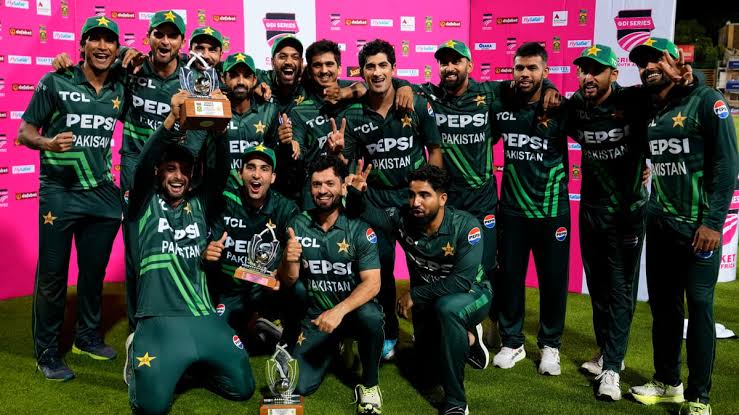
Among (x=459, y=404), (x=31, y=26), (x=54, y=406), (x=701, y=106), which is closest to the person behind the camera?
(x=701, y=106)

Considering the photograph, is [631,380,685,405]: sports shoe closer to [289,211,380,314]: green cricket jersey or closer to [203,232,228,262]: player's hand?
[289,211,380,314]: green cricket jersey

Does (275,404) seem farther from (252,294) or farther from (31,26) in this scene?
(31,26)

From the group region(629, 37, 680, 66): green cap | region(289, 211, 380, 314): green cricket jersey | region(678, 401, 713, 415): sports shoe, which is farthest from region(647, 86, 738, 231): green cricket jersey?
region(289, 211, 380, 314): green cricket jersey

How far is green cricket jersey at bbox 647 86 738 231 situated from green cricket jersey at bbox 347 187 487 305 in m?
1.08

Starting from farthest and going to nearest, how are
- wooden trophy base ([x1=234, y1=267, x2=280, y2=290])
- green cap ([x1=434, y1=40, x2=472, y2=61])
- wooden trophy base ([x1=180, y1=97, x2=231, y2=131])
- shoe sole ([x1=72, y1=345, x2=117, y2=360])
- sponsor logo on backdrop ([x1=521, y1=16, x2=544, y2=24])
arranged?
sponsor logo on backdrop ([x1=521, y1=16, x2=544, y2=24]) < shoe sole ([x1=72, y1=345, x2=117, y2=360]) < green cap ([x1=434, y1=40, x2=472, y2=61]) < wooden trophy base ([x1=234, y1=267, x2=280, y2=290]) < wooden trophy base ([x1=180, y1=97, x2=231, y2=131])

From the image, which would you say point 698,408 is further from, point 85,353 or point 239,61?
point 85,353

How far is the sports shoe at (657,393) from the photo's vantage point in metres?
4.20

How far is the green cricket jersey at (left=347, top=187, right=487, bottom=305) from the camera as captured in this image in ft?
13.4

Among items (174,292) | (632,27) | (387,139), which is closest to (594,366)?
(387,139)

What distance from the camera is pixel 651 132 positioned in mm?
3883

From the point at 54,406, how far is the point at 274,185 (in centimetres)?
199

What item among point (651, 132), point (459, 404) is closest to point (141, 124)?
point (459, 404)

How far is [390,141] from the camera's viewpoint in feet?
15.3

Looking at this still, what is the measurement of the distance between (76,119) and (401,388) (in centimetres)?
271
